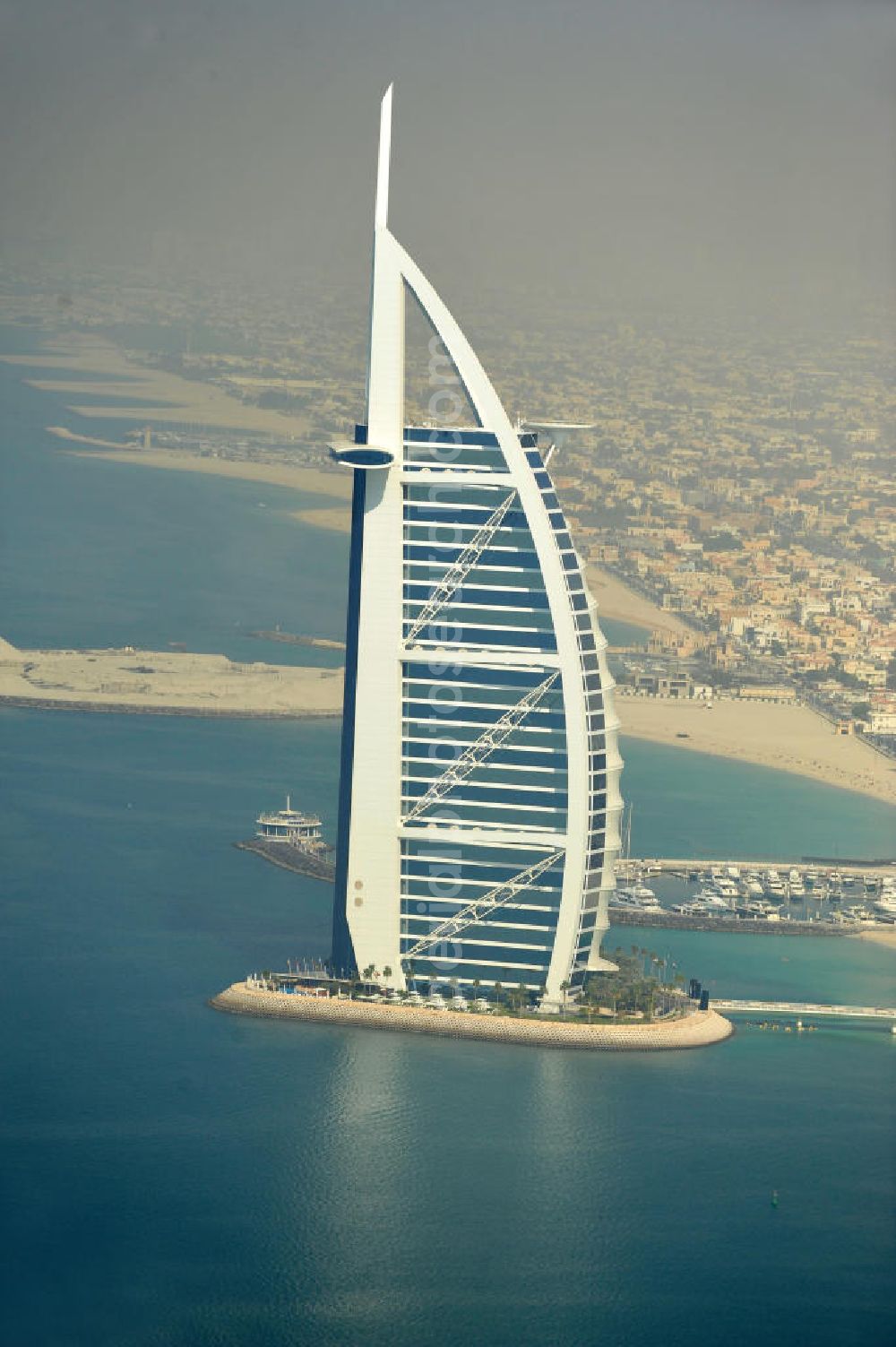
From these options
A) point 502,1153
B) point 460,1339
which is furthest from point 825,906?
point 460,1339

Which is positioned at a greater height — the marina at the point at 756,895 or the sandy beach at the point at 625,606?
the sandy beach at the point at 625,606

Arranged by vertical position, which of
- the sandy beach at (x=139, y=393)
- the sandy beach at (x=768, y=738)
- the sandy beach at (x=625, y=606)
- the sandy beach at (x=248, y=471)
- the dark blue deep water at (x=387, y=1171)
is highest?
the sandy beach at (x=139, y=393)

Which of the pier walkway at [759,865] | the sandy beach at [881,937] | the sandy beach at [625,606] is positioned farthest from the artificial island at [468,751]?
the sandy beach at [625,606]

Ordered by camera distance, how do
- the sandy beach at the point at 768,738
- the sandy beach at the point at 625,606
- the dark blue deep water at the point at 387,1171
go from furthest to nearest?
the sandy beach at the point at 625,606 < the sandy beach at the point at 768,738 < the dark blue deep water at the point at 387,1171

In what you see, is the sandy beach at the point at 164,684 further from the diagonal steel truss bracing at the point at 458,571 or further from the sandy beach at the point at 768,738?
the diagonal steel truss bracing at the point at 458,571

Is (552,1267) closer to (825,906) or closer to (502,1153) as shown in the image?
(502,1153)

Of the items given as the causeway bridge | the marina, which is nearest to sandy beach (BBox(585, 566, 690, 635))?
the marina
